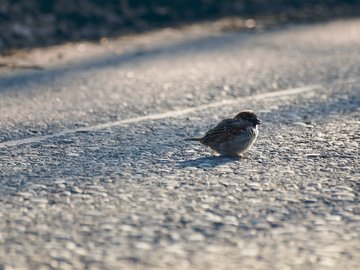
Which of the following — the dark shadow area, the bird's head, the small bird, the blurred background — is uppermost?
the blurred background

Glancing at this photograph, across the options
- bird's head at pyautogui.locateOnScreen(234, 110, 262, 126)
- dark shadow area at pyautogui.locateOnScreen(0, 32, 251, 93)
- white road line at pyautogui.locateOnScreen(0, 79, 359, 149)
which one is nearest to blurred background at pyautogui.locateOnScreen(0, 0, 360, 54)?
dark shadow area at pyautogui.locateOnScreen(0, 32, 251, 93)

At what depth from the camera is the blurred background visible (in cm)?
1412

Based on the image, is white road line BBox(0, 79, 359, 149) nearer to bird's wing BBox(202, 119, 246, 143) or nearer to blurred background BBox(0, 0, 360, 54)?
bird's wing BBox(202, 119, 246, 143)

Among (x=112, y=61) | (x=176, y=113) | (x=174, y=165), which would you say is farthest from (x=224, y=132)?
(x=112, y=61)

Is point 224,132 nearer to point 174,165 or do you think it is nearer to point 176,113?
point 174,165

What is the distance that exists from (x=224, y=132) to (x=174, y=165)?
505mm

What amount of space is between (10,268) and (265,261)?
4.25 ft

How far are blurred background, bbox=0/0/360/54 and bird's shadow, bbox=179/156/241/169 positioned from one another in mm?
6376

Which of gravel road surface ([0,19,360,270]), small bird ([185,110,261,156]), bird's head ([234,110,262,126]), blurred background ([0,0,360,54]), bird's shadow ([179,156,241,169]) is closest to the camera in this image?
gravel road surface ([0,19,360,270])

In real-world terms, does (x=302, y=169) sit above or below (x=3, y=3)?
below

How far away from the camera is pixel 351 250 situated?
198 inches

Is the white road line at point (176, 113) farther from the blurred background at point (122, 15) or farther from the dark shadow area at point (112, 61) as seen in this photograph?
the blurred background at point (122, 15)

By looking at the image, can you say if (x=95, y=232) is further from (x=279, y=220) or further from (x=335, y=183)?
(x=335, y=183)

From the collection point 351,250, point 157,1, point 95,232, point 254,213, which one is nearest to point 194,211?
point 254,213
